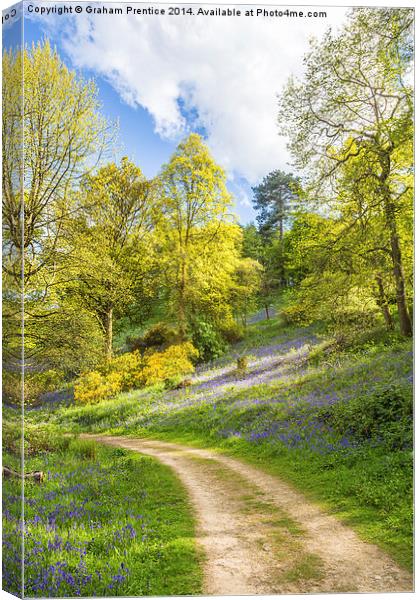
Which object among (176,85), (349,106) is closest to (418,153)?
(349,106)

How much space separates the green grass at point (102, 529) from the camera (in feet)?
18.3

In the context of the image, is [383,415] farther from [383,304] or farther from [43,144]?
[43,144]

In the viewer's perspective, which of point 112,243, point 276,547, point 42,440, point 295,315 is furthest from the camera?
point 295,315

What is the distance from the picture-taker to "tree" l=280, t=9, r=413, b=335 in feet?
22.8

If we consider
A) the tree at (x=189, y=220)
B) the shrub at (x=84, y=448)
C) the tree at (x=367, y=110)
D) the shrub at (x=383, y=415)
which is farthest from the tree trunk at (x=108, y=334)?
the tree at (x=367, y=110)

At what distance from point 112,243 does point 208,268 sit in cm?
150

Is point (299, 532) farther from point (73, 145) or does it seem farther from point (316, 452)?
point (73, 145)

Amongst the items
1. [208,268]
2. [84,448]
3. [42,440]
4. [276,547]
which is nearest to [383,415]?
[276,547]

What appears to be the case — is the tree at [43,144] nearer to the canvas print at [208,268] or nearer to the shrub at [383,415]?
the canvas print at [208,268]

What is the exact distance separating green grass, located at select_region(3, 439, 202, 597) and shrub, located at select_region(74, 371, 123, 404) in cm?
71

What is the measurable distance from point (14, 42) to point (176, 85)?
224 centimetres

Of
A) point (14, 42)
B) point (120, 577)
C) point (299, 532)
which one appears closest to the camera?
point (120, 577)

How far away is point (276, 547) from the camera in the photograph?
5.80 m

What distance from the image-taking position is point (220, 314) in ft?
23.6
